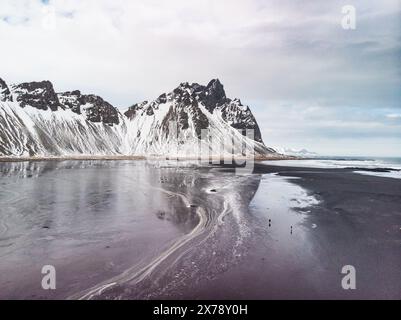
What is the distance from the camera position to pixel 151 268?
15484 mm

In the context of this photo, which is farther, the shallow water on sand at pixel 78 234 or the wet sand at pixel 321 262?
the shallow water on sand at pixel 78 234

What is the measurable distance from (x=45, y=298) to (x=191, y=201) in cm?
2367

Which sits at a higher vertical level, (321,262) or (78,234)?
(78,234)

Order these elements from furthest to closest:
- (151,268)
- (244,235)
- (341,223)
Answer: (341,223) < (244,235) < (151,268)

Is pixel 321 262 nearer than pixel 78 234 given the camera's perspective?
Yes

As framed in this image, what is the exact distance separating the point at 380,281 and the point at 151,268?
34.8 feet

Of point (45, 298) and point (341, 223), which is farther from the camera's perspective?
point (341, 223)

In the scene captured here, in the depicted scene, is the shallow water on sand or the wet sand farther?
the shallow water on sand

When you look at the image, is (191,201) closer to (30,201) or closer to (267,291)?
(30,201)
